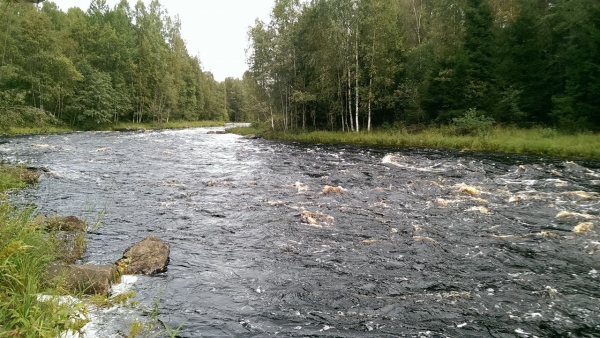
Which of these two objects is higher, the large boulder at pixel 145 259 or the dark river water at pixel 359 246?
the large boulder at pixel 145 259

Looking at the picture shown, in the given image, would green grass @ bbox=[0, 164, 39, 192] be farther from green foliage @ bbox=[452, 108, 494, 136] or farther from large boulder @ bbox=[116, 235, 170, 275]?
green foliage @ bbox=[452, 108, 494, 136]

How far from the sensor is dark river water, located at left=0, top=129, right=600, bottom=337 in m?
5.88

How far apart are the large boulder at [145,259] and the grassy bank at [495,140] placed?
2508 cm

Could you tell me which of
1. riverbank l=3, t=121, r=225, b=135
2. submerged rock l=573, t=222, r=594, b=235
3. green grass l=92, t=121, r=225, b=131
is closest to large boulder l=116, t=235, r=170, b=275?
submerged rock l=573, t=222, r=594, b=235

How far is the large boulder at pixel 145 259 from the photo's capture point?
746 centimetres

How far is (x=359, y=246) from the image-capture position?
29.8ft

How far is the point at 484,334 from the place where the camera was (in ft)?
17.7

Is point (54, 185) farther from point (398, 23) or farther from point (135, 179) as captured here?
point (398, 23)

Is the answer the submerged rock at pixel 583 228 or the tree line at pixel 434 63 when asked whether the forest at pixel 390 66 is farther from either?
the submerged rock at pixel 583 228

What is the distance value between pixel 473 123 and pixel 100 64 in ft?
201

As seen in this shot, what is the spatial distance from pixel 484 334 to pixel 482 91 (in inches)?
1286

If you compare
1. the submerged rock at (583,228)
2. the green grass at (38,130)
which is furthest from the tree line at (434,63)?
the green grass at (38,130)

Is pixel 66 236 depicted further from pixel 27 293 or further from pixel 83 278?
pixel 27 293

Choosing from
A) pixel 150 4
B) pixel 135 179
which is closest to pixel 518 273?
pixel 135 179
